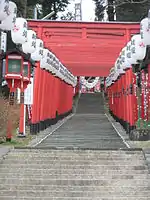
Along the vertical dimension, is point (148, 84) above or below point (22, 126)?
above

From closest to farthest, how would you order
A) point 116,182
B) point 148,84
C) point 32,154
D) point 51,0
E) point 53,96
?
1. point 116,182
2. point 32,154
3. point 148,84
4. point 53,96
5. point 51,0

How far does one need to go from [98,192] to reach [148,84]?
583cm

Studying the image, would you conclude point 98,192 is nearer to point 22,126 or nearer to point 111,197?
point 111,197

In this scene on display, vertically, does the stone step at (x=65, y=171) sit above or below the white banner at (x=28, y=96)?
below

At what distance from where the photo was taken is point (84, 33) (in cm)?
1928

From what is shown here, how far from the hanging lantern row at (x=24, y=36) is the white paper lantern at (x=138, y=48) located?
2925mm

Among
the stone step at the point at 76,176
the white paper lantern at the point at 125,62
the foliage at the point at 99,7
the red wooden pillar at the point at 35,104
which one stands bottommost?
the stone step at the point at 76,176

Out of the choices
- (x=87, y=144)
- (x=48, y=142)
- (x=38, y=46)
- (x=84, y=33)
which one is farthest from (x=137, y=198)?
(x=84, y=33)

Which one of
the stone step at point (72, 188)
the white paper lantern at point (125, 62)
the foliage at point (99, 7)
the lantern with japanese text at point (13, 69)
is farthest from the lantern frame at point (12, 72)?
the foliage at point (99, 7)

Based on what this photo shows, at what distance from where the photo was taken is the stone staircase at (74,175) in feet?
20.6

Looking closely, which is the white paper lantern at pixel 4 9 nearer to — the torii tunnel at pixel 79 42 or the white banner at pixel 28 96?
the white banner at pixel 28 96

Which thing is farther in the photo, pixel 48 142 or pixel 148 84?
pixel 148 84

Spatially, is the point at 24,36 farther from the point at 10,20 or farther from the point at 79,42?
the point at 79,42

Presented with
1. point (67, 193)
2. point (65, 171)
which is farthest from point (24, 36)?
point (67, 193)
